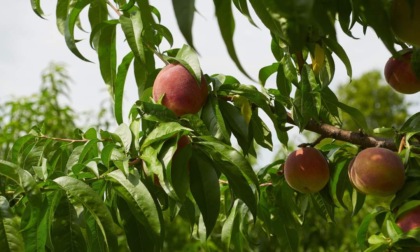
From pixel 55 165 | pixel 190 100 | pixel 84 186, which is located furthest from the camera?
pixel 55 165

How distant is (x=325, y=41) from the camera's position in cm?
93

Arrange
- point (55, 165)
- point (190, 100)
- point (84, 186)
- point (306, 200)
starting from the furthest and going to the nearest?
1. point (306, 200)
2. point (55, 165)
3. point (190, 100)
4. point (84, 186)

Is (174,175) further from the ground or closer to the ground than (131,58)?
closer to the ground

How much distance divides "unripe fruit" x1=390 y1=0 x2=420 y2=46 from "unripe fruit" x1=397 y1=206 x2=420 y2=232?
0.40m

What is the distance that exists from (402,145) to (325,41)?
26cm

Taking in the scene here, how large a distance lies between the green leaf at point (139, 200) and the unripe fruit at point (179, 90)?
16cm

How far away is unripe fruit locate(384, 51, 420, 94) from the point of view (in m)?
1.04

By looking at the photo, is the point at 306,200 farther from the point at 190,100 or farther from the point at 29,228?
the point at 29,228

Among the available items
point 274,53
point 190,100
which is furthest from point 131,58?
point 274,53

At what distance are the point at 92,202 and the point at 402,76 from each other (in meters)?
0.53

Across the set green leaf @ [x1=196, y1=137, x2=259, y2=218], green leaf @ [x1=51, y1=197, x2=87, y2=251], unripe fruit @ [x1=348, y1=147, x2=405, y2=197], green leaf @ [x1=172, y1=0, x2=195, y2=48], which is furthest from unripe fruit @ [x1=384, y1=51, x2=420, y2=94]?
green leaf @ [x1=172, y1=0, x2=195, y2=48]

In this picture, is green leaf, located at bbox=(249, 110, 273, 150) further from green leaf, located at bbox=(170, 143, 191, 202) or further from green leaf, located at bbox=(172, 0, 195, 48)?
green leaf, located at bbox=(172, 0, 195, 48)

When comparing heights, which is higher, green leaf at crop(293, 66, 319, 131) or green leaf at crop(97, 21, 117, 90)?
green leaf at crop(97, 21, 117, 90)

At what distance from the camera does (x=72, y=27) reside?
1009 mm
